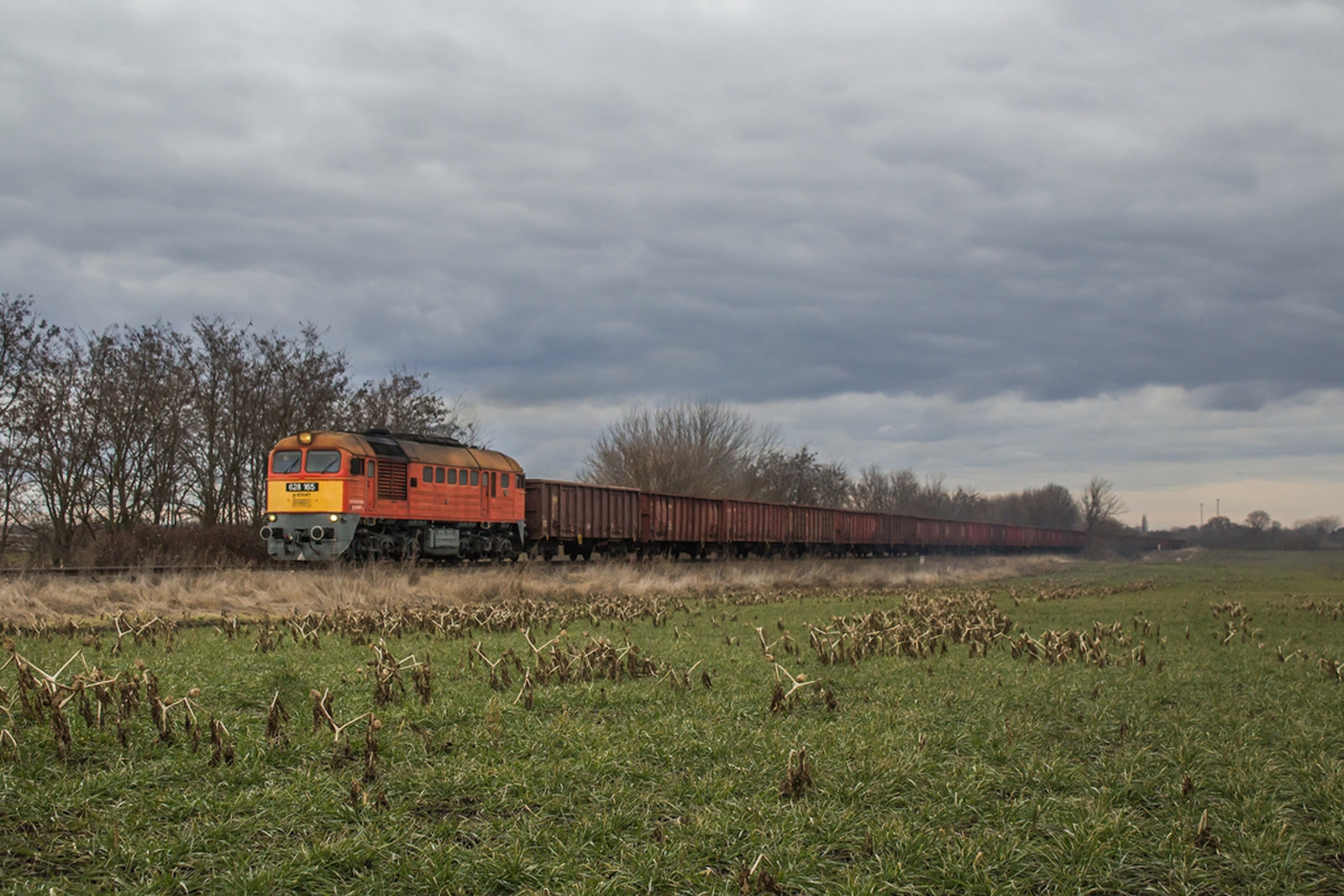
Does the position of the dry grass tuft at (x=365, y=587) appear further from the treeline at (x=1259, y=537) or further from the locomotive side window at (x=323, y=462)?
the treeline at (x=1259, y=537)

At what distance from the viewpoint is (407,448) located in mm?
28406

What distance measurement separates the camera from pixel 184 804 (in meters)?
4.91

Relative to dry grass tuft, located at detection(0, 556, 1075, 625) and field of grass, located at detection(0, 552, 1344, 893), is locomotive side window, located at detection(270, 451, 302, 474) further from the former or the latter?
field of grass, located at detection(0, 552, 1344, 893)

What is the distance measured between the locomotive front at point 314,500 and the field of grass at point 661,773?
48.1ft

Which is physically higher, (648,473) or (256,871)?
(648,473)

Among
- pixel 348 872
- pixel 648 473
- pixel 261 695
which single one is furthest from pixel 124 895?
pixel 648 473

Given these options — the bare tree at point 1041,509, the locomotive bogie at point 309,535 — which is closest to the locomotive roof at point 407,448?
the locomotive bogie at point 309,535

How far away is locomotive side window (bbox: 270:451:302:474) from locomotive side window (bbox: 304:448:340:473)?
0.50 m

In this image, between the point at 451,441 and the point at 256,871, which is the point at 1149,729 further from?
the point at 451,441

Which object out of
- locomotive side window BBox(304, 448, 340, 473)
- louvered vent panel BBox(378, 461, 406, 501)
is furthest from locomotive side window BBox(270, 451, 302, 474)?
louvered vent panel BBox(378, 461, 406, 501)

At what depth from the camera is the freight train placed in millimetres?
26031

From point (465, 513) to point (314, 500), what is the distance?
5.44m

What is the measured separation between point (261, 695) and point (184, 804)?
298 cm

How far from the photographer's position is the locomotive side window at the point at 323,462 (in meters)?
25.9
